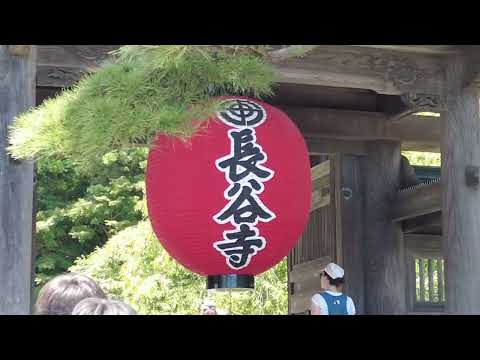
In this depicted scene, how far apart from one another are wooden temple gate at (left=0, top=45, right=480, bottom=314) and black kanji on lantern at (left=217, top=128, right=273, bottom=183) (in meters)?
1.08

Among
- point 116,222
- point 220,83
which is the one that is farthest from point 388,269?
point 116,222

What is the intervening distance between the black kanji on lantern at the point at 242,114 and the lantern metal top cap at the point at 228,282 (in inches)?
26.6

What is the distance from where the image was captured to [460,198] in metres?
5.22

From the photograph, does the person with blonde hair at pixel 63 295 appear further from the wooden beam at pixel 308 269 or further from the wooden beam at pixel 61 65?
the wooden beam at pixel 308 269

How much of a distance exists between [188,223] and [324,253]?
3.63m

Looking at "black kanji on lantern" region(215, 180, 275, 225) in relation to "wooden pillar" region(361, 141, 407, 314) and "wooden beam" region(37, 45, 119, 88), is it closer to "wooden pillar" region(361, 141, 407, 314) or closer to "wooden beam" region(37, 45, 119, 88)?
"wooden beam" region(37, 45, 119, 88)

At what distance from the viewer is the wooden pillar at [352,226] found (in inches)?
265

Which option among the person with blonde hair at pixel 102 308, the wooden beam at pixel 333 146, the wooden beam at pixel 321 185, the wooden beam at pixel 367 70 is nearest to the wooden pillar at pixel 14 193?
the wooden beam at pixel 367 70

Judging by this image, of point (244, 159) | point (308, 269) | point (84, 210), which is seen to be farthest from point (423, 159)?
point (244, 159)

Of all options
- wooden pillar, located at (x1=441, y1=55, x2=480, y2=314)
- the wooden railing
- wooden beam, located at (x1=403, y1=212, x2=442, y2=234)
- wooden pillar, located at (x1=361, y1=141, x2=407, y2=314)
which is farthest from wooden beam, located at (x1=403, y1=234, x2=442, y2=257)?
wooden pillar, located at (x1=441, y1=55, x2=480, y2=314)

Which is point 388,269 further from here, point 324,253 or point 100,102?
point 100,102

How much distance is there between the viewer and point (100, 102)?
3.20 m

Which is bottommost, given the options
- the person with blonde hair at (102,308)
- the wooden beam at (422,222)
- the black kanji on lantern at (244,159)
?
the person with blonde hair at (102,308)

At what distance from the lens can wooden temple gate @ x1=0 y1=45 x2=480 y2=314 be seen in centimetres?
513
